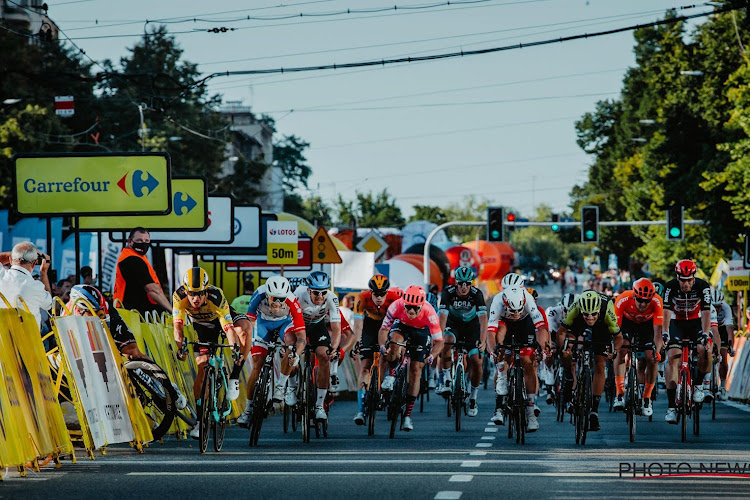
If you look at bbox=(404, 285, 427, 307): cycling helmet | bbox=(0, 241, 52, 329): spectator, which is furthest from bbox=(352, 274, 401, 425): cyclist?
bbox=(0, 241, 52, 329): spectator

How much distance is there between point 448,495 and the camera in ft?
35.0

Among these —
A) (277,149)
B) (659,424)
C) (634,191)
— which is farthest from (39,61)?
(277,149)

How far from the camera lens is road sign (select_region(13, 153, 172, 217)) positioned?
2117 centimetres

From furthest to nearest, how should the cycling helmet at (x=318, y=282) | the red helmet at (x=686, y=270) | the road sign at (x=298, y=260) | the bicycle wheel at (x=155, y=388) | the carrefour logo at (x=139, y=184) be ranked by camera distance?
the road sign at (x=298, y=260)
the carrefour logo at (x=139, y=184)
the red helmet at (x=686, y=270)
the cycling helmet at (x=318, y=282)
the bicycle wheel at (x=155, y=388)

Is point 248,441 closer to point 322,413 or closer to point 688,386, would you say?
point 322,413

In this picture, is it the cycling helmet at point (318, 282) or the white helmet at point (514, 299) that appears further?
the cycling helmet at point (318, 282)

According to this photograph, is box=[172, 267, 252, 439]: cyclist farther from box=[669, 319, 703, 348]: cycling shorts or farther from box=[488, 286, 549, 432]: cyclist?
box=[669, 319, 703, 348]: cycling shorts

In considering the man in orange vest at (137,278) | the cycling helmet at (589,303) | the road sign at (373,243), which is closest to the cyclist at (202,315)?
the man in orange vest at (137,278)

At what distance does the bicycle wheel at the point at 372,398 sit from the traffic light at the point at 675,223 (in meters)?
30.1

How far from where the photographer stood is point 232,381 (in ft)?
50.8

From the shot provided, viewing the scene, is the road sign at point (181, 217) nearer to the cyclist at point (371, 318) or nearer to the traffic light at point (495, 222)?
the cyclist at point (371, 318)

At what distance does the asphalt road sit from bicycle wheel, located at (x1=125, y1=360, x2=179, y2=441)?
32cm

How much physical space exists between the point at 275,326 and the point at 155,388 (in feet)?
6.25

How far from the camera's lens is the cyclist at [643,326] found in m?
17.6
